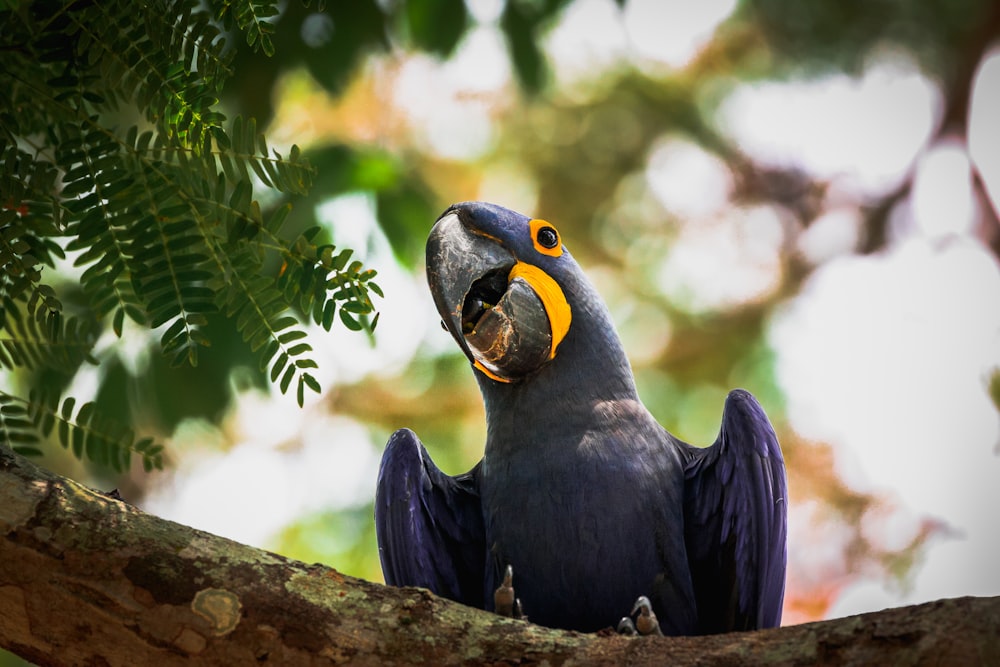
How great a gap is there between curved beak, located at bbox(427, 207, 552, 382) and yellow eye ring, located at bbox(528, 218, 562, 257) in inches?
6.2

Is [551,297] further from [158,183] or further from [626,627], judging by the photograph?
[158,183]

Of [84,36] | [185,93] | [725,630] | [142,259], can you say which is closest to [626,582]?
[725,630]

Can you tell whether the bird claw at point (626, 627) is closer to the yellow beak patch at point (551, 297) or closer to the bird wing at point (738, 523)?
the bird wing at point (738, 523)

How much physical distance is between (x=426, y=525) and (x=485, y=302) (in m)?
0.86

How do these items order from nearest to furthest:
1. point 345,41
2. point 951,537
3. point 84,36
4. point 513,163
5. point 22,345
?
point 84,36, point 22,345, point 345,41, point 951,537, point 513,163

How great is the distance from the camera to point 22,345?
2977mm

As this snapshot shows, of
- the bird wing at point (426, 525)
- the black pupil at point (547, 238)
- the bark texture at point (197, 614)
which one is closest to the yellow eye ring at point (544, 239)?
the black pupil at point (547, 238)

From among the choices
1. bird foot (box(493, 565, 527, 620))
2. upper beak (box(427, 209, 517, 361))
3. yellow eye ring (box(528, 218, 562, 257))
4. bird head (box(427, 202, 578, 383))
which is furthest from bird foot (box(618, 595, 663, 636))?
yellow eye ring (box(528, 218, 562, 257))

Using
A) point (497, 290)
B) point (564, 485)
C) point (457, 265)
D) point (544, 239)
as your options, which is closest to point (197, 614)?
point (564, 485)

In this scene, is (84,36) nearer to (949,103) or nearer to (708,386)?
(708,386)

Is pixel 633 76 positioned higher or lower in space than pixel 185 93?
higher

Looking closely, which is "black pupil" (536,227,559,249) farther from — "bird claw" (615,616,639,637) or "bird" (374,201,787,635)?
"bird claw" (615,616,639,637)

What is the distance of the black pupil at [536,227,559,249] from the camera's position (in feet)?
12.9

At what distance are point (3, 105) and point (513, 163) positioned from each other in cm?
712
